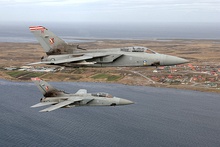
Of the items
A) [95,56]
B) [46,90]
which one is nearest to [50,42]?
[95,56]

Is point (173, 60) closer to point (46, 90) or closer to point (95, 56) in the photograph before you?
point (95, 56)

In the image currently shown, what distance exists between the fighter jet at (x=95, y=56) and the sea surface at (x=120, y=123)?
38.5m

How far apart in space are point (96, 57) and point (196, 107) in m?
70.7

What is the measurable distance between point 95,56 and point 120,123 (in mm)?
49032

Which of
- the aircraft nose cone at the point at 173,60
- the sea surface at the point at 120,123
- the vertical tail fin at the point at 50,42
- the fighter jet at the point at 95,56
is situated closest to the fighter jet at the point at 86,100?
the vertical tail fin at the point at 50,42

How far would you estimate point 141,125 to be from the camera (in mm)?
84438

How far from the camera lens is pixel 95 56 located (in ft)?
131

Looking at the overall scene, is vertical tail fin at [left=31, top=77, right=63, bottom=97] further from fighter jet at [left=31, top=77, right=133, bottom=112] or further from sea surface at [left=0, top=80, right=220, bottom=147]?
sea surface at [left=0, top=80, right=220, bottom=147]

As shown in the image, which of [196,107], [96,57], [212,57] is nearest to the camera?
[96,57]

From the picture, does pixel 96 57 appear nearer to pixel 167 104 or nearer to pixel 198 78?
pixel 167 104

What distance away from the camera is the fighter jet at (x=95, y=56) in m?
39.5

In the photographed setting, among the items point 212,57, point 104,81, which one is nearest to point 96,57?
Answer: point 104,81

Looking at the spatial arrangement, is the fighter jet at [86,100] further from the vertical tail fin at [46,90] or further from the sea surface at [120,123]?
the sea surface at [120,123]

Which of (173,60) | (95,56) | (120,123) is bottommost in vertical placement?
(120,123)
